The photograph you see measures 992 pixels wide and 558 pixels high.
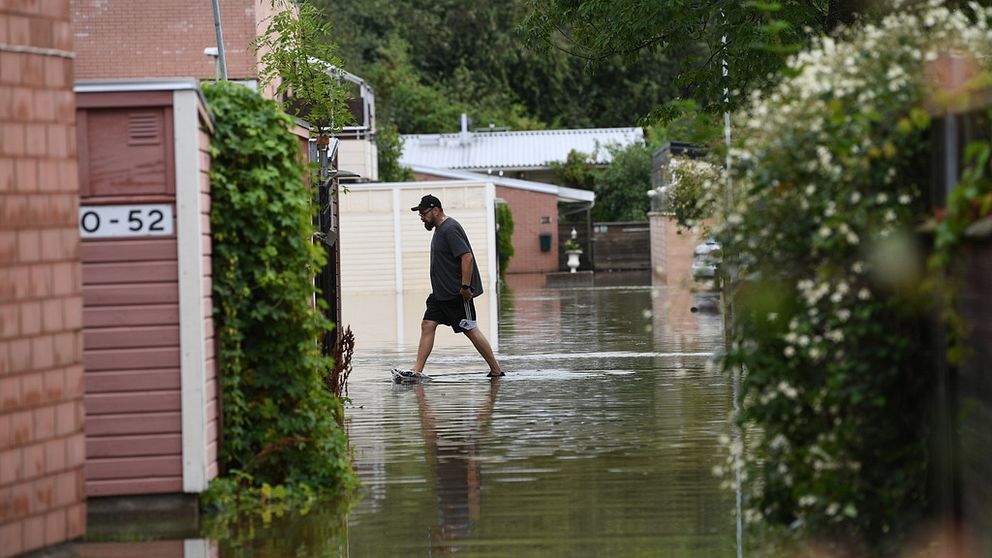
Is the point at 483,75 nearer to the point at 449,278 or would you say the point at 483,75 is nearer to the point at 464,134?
the point at 464,134

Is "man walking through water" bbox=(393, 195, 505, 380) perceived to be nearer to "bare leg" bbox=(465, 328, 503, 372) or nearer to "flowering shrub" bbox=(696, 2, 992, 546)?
"bare leg" bbox=(465, 328, 503, 372)

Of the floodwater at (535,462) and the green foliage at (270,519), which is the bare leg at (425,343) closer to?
the floodwater at (535,462)

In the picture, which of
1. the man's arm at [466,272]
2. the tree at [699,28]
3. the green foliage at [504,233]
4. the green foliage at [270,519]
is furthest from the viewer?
the green foliage at [504,233]

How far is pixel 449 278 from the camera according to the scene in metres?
15.0

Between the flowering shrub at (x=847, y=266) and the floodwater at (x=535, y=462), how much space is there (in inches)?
38.2

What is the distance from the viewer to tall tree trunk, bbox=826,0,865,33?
47.3 ft

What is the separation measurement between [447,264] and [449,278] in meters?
0.13

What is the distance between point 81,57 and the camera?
26531 mm

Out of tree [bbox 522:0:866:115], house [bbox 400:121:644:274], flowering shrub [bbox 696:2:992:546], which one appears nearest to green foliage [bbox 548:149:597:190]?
house [bbox 400:121:644:274]

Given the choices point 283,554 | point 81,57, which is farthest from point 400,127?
point 283,554

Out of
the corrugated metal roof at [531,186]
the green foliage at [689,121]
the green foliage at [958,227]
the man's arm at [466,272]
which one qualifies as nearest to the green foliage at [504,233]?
the corrugated metal roof at [531,186]

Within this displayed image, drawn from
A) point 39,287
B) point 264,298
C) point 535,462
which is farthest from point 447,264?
point 39,287

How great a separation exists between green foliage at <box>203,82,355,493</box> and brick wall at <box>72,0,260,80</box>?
18862 millimetres

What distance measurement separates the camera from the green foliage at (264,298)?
796 centimetres
